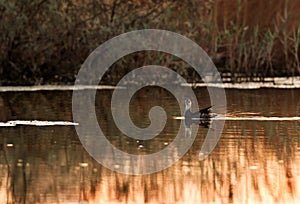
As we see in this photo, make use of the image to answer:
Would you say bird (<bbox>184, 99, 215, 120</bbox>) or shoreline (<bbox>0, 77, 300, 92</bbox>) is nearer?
bird (<bbox>184, 99, 215, 120</bbox>)

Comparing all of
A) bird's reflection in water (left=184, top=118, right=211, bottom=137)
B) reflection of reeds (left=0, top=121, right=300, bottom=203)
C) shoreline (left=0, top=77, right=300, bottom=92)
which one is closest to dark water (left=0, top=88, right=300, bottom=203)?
reflection of reeds (left=0, top=121, right=300, bottom=203)

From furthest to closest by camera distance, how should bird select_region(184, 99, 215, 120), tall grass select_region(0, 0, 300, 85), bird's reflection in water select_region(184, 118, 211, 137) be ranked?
tall grass select_region(0, 0, 300, 85) → bird select_region(184, 99, 215, 120) → bird's reflection in water select_region(184, 118, 211, 137)

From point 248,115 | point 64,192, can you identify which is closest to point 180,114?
point 248,115

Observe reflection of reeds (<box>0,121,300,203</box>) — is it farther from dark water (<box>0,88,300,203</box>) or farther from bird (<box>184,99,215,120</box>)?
bird (<box>184,99,215,120</box>)

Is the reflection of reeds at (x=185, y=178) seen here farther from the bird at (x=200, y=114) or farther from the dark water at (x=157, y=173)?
the bird at (x=200, y=114)

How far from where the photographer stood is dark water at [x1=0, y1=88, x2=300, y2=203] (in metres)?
8.24

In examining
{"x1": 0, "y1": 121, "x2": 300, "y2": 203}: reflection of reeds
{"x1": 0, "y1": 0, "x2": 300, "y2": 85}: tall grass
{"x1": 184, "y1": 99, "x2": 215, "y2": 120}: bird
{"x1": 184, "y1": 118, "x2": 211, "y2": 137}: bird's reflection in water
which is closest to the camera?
{"x1": 0, "y1": 121, "x2": 300, "y2": 203}: reflection of reeds

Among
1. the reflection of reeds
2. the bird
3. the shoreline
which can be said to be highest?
the shoreline

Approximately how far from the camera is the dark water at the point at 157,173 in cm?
824

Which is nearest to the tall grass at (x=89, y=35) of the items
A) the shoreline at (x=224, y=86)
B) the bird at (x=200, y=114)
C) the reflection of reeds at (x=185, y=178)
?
the shoreline at (x=224, y=86)

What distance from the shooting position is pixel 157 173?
927cm

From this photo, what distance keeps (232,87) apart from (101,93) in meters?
2.40

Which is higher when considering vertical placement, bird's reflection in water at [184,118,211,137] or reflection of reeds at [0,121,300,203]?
bird's reflection in water at [184,118,211,137]

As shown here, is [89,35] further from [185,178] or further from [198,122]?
[185,178]
